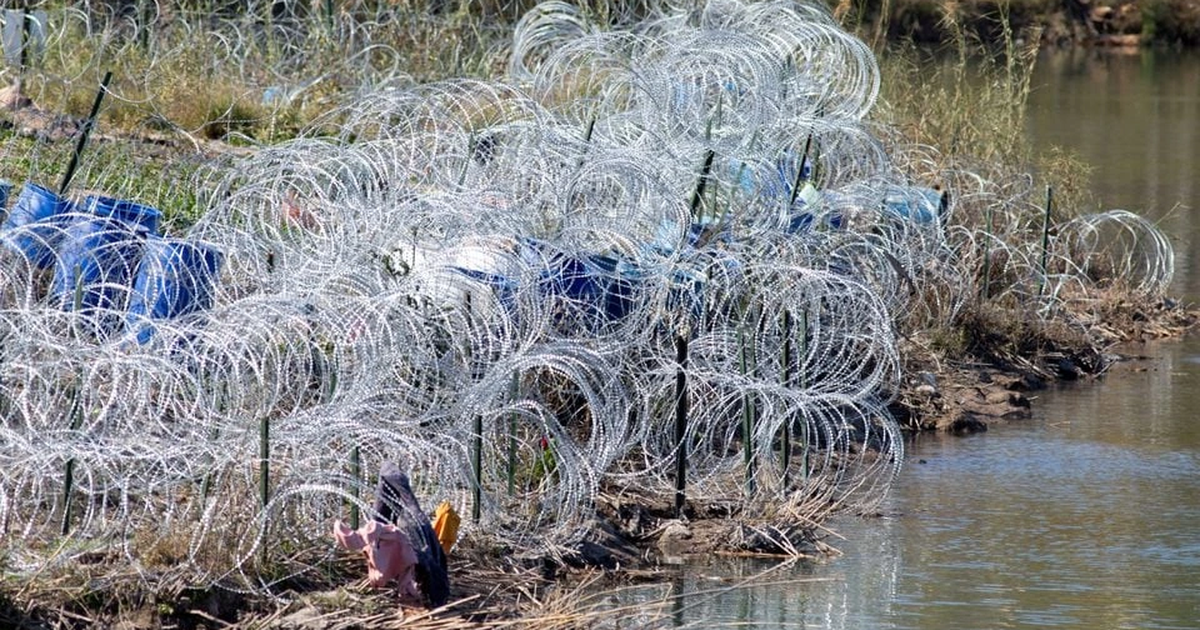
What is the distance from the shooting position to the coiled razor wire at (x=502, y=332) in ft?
26.8

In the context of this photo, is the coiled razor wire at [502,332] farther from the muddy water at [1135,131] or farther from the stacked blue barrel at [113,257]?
the muddy water at [1135,131]

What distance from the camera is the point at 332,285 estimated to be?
9438 mm

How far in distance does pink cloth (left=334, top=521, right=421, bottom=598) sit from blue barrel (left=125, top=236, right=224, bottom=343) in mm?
1650

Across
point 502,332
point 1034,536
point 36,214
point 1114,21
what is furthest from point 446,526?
point 1114,21

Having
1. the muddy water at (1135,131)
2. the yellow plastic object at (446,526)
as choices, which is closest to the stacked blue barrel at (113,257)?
the yellow plastic object at (446,526)

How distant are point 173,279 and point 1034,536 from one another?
4323 mm

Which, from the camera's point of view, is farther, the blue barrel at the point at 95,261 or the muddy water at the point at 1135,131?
the muddy water at the point at 1135,131

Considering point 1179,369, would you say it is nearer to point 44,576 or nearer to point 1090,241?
point 1090,241

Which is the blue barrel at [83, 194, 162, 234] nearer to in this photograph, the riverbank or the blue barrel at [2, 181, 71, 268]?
the blue barrel at [2, 181, 71, 268]

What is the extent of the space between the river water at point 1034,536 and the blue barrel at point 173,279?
2596 millimetres

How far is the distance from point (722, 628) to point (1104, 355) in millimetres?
7568

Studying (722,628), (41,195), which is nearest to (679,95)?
(41,195)

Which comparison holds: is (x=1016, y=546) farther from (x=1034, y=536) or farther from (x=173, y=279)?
(x=173, y=279)

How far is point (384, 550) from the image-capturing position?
8172 millimetres
